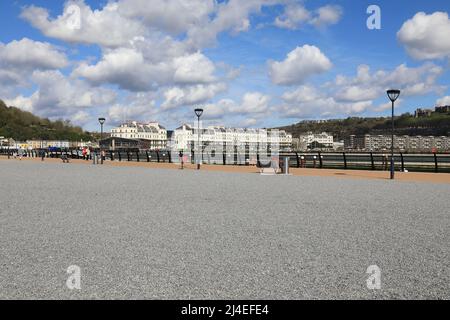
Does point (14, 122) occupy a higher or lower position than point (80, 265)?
higher

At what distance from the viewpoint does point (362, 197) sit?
12.7m

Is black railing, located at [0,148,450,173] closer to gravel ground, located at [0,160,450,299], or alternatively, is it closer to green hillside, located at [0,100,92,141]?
gravel ground, located at [0,160,450,299]

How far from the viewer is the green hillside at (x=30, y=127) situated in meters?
146

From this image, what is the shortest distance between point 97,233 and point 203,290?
133 inches

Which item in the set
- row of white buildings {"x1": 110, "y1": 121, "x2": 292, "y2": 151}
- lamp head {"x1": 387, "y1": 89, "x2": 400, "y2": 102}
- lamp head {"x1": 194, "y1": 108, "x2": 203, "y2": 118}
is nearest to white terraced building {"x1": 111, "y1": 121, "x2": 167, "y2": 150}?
row of white buildings {"x1": 110, "y1": 121, "x2": 292, "y2": 151}

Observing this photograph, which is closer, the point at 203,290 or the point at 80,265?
the point at 203,290

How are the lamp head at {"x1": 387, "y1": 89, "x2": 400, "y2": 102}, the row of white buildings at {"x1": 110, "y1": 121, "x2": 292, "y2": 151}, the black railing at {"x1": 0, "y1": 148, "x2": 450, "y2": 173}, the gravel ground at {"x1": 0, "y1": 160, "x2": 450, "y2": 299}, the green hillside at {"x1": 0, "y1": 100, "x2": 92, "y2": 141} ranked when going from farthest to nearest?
the row of white buildings at {"x1": 110, "y1": 121, "x2": 292, "y2": 151}
the green hillside at {"x1": 0, "y1": 100, "x2": 92, "y2": 141}
the black railing at {"x1": 0, "y1": 148, "x2": 450, "y2": 173}
the lamp head at {"x1": 387, "y1": 89, "x2": 400, "y2": 102}
the gravel ground at {"x1": 0, "y1": 160, "x2": 450, "y2": 299}

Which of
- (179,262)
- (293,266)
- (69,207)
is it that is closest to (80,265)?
(179,262)

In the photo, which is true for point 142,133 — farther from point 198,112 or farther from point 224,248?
point 224,248

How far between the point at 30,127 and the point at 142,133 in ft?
135

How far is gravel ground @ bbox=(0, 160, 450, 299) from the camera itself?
4.54m

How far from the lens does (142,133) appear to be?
592 ft

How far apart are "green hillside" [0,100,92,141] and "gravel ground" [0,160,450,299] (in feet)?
468
